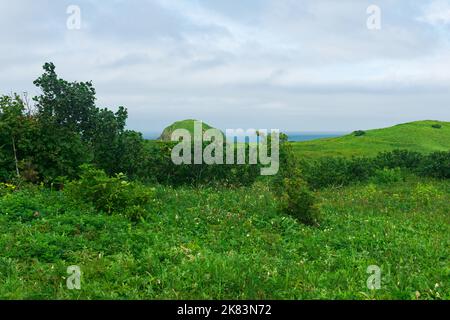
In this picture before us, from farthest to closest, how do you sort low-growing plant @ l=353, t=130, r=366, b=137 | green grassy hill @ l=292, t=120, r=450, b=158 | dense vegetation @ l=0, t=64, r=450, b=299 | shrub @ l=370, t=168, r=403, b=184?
low-growing plant @ l=353, t=130, r=366, b=137, green grassy hill @ l=292, t=120, r=450, b=158, shrub @ l=370, t=168, r=403, b=184, dense vegetation @ l=0, t=64, r=450, b=299

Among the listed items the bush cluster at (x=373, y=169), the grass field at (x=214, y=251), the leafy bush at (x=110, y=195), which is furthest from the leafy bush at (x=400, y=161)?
the leafy bush at (x=110, y=195)

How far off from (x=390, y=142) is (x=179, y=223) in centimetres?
3737

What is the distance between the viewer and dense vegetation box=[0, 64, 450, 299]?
22.2ft

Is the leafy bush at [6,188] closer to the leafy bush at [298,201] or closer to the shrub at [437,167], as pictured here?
the leafy bush at [298,201]

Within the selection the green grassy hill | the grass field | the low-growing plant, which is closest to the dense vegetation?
the grass field

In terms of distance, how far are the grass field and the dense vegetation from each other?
1.0 inches

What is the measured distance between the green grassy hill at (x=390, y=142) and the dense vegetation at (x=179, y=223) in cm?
1945

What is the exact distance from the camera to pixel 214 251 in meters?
8.47

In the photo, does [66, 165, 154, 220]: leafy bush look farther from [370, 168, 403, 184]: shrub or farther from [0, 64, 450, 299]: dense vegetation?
[370, 168, 403, 184]: shrub

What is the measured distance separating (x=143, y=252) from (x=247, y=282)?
6.87 feet

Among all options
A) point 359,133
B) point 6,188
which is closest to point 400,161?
point 6,188
